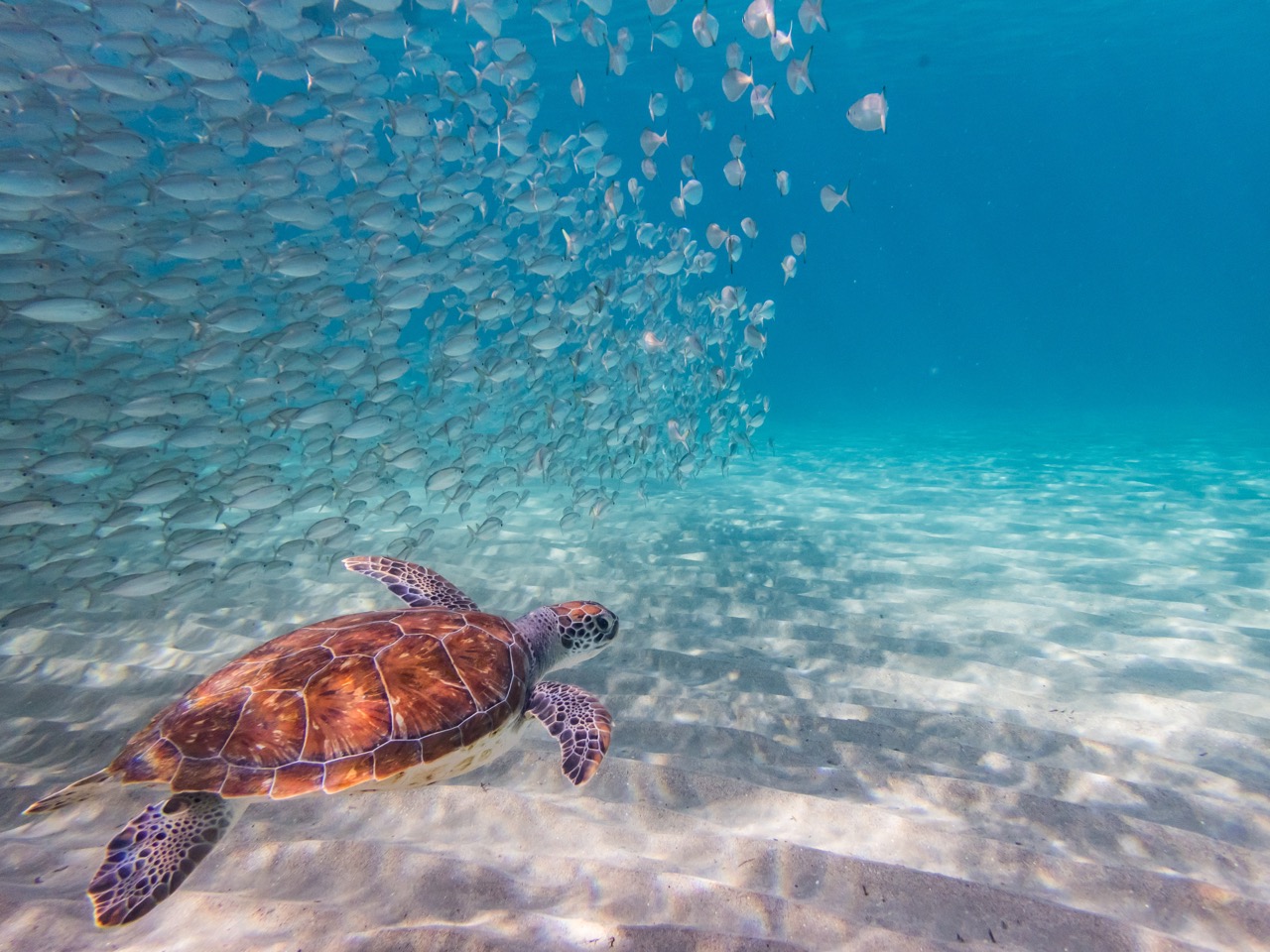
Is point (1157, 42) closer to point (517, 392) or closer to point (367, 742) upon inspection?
point (517, 392)

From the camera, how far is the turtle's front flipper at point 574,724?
2.32 metres

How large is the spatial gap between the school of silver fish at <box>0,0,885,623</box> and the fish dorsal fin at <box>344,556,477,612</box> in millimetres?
2428

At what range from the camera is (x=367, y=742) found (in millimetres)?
2188

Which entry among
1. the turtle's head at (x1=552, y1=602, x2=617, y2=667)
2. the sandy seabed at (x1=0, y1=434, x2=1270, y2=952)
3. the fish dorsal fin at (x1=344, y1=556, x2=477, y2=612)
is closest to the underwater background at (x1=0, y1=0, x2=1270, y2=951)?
the sandy seabed at (x1=0, y1=434, x2=1270, y2=952)

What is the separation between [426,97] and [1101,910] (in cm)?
896

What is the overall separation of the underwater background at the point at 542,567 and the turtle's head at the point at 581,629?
488 millimetres

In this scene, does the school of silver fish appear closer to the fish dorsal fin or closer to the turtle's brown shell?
the fish dorsal fin

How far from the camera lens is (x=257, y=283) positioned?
7.57 metres

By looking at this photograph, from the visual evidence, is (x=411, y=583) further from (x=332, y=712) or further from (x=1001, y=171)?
(x=1001, y=171)

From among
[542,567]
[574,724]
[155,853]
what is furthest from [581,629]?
[542,567]

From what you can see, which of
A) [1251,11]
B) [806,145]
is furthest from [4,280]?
[806,145]

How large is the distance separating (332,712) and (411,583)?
4.61ft

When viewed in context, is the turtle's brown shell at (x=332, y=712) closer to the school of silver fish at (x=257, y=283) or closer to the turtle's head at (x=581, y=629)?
the turtle's head at (x=581, y=629)

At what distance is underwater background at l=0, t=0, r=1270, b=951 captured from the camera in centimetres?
213
